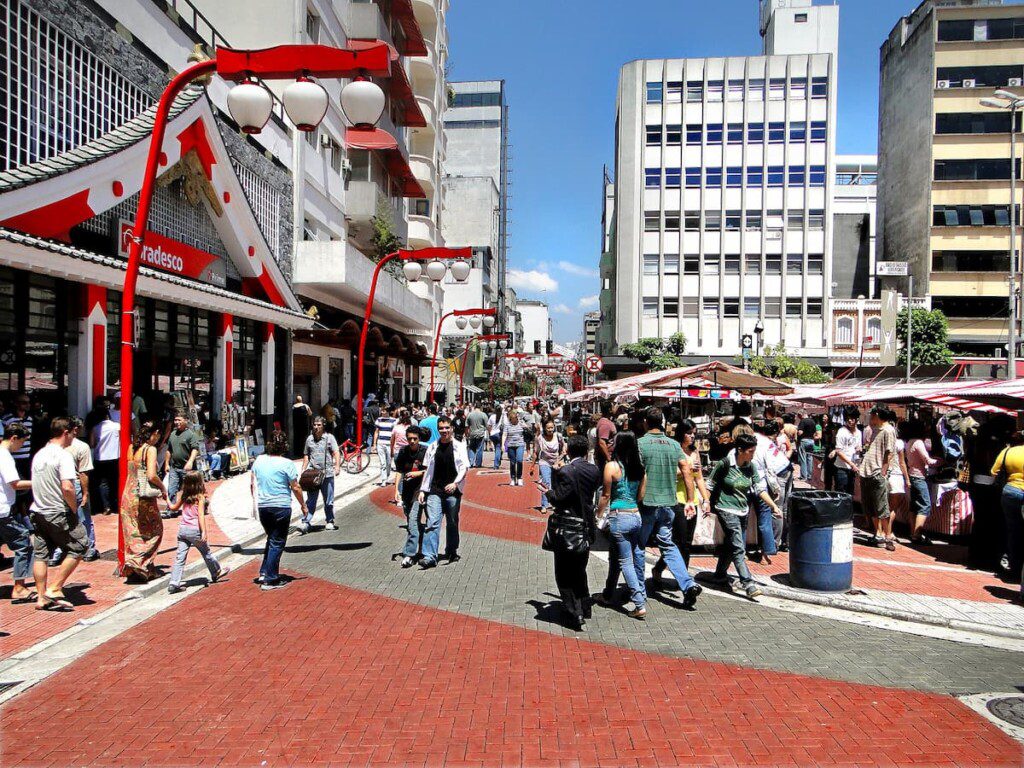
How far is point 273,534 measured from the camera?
26.5ft

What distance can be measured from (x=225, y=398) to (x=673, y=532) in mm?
13147

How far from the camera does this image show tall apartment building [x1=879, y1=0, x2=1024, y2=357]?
162 feet

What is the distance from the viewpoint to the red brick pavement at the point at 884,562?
8.50m

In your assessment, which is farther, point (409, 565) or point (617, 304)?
point (617, 304)

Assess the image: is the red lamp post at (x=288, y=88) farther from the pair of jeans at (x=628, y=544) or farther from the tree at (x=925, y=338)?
the tree at (x=925, y=338)

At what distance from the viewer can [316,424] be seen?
11734 millimetres

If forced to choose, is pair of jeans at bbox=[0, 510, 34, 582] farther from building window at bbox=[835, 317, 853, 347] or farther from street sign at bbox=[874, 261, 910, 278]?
street sign at bbox=[874, 261, 910, 278]

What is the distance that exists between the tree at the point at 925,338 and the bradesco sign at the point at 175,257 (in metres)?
38.4

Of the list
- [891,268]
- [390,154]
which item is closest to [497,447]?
[390,154]

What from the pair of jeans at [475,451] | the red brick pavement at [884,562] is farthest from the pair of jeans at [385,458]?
the pair of jeans at [475,451]

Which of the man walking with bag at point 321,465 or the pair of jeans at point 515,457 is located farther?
the pair of jeans at point 515,457

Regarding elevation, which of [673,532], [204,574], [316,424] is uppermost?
[316,424]

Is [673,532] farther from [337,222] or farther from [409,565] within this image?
[337,222]

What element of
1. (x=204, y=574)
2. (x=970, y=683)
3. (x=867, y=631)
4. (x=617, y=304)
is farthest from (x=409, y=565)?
(x=617, y=304)
